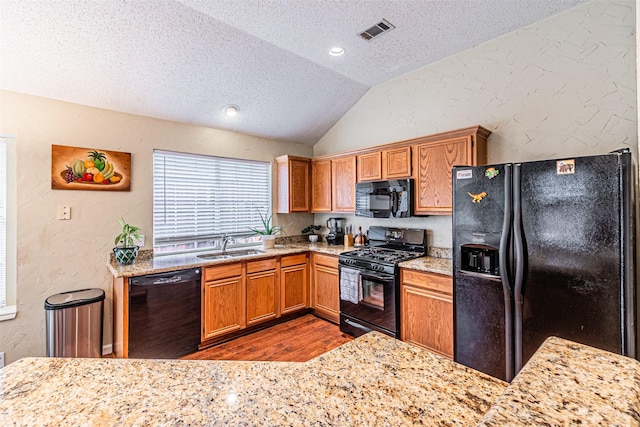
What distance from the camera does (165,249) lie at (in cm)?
343

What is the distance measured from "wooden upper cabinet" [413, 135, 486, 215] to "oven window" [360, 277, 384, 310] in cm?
90

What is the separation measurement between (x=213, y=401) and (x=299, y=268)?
3.14 meters

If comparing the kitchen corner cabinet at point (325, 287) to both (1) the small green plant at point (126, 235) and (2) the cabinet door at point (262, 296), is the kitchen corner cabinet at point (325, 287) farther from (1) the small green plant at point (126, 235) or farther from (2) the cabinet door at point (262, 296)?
(1) the small green plant at point (126, 235)

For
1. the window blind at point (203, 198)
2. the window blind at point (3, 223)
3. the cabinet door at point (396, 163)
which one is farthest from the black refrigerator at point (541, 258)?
the window blind at point (3, 223)

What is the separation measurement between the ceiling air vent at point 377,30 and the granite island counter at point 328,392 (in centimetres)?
262

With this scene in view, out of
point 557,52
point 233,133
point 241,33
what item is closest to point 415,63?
point 557,52

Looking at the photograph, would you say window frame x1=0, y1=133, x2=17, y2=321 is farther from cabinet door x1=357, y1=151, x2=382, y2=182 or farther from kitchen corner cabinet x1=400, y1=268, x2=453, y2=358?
kitchen corner cabinet x1=400, y1=268, x2=453, y2=358

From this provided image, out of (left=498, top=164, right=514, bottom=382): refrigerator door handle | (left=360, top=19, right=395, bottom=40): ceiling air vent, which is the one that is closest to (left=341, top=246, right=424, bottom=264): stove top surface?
(left=498, top=164, right=514, bottom=382): refrigerator door handle

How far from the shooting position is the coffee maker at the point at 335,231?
4.22 m

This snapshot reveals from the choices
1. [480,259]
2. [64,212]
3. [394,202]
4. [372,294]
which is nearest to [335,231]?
[394,202]

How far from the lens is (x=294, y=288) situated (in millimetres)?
3805

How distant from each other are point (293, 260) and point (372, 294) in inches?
45.1

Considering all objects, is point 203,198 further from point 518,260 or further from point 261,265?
point 518,260

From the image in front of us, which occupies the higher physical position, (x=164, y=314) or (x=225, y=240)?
(x=225, y=240)
